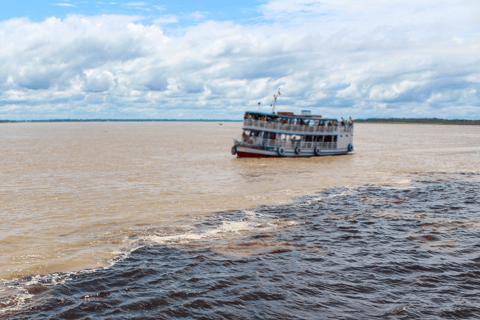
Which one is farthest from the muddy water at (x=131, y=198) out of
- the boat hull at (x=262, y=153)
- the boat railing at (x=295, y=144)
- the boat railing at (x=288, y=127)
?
the boat railing at (x=288, y=127)

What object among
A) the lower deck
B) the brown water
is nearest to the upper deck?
the lower deck

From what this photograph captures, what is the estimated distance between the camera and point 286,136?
44.1 meters

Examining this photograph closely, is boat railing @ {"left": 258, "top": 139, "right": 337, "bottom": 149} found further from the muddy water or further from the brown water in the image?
the muddy water

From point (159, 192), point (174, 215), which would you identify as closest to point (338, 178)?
point (159, 192)

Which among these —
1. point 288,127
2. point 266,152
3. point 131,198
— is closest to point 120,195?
point 131,198

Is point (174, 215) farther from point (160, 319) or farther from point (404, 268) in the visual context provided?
point (404, 268)

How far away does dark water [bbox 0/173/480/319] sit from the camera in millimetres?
7879

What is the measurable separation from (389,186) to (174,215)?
14751 millimetres

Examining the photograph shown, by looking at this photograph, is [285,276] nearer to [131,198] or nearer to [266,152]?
[131,198]

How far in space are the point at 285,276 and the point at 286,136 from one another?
3535 centimetres

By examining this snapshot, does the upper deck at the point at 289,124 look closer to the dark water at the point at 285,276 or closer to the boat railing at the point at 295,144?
the boat railing at the point at 295,144

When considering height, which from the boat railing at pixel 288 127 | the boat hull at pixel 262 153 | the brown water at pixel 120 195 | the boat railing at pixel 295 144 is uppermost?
the boat railing at pixel 288 127

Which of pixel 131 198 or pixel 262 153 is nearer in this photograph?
pixel 131 198

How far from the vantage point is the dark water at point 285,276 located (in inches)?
310
